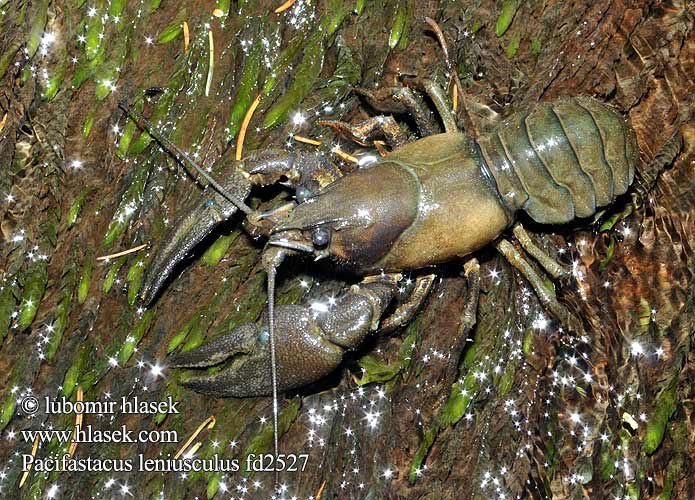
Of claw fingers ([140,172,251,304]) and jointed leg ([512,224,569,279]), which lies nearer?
claw fingers ([140,172,251,304])

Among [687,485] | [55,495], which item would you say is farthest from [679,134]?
[55,495]

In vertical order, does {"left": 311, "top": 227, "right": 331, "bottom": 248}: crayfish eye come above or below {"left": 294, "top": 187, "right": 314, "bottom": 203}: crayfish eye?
below

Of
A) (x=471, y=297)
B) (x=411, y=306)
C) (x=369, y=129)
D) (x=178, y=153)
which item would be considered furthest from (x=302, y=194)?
(x=471, y=297)

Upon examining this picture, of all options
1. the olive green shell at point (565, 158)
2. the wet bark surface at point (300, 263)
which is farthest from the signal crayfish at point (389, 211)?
the wet bark surface at point (300, 263)

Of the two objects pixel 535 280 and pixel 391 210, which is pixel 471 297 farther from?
pixel 391 210

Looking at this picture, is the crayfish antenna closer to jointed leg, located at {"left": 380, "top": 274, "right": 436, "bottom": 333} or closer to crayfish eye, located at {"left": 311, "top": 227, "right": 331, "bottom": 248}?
jointed leg, located at {"left": 380, "top": 274, "right": 436, "bottom": 333}

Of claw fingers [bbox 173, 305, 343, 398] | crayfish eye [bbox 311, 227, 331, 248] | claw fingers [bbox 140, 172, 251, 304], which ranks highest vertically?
claw fingers [bbox 140, 172, 251, 304]

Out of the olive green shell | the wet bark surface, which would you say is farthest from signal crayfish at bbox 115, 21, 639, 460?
the wet bark surface
